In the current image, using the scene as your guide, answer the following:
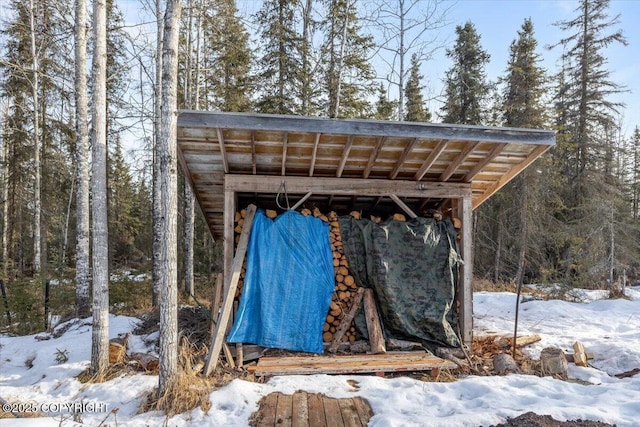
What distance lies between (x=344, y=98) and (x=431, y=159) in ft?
26.4

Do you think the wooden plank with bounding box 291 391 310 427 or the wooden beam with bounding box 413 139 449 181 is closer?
the wooden plank with bounding box 291 391 310 427

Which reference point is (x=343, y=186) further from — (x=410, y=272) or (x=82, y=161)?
(x=82, y=161)

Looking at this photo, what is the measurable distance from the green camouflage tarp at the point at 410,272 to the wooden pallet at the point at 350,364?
506mm

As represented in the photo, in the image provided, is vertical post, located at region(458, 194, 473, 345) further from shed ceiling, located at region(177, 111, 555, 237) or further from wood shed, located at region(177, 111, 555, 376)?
shed ceiling, located at region(177, 111, 555, 237)

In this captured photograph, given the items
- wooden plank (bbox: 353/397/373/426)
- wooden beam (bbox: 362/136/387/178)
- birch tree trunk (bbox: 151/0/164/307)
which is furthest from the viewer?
birch tree trunk (bbox: 151/0/164/307)

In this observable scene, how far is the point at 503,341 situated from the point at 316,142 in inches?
167

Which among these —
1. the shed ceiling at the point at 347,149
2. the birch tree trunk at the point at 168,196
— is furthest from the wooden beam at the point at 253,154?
the birch tree trunk at the point at 168,196

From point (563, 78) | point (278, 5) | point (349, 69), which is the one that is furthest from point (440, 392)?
point (563, 78)

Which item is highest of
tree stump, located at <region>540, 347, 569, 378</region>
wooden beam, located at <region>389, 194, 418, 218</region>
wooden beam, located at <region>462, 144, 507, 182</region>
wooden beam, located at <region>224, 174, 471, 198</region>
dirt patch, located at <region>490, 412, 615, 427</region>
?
wooden beam, located at <region>462, 144, 507, 182</region>

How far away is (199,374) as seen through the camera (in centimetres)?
429

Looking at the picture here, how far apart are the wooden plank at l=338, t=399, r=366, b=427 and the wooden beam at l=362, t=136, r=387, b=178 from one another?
297 cm

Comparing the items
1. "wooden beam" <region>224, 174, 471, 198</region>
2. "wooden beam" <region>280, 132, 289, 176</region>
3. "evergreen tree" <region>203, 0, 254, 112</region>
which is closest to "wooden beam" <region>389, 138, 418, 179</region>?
"wooden beam" <region>224, 174, 471, 198</region>

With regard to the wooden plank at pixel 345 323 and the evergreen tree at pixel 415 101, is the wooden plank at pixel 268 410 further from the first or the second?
the evergreen tree at pixel 415 101

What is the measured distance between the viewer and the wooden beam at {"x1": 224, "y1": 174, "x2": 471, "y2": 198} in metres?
5.33
